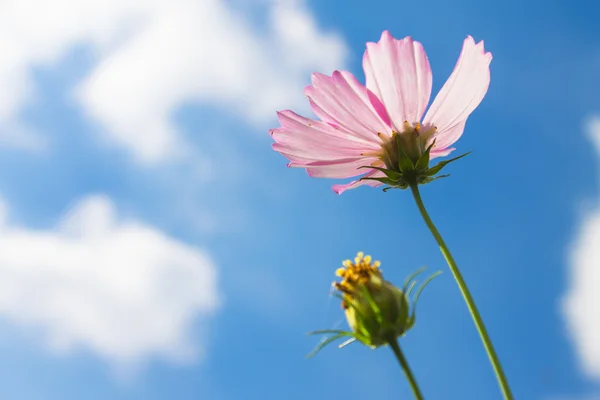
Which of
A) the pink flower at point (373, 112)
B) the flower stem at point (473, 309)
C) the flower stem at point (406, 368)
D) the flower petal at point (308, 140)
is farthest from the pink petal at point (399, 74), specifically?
the flower stem at point (406, 368)

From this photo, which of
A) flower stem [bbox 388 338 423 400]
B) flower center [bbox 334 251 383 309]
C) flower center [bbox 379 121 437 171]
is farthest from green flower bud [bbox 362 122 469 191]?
flower stem [bbox 388 338 423 400]

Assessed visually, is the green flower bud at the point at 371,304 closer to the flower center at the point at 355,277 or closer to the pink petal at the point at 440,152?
the flower center at the point at 355,277

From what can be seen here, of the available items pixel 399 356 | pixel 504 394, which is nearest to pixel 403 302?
pixel 399 356

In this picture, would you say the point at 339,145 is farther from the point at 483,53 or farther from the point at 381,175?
the point at 483,53

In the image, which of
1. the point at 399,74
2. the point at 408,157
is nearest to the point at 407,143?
the point at 408,157

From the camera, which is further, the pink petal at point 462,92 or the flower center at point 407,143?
the flower center at point 407,143

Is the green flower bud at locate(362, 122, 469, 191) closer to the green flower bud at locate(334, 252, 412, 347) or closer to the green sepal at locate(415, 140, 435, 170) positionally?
the green sepal at locate(415, 140, 435, 170)

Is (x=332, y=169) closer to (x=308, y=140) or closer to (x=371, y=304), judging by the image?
(x=308, y=140)
